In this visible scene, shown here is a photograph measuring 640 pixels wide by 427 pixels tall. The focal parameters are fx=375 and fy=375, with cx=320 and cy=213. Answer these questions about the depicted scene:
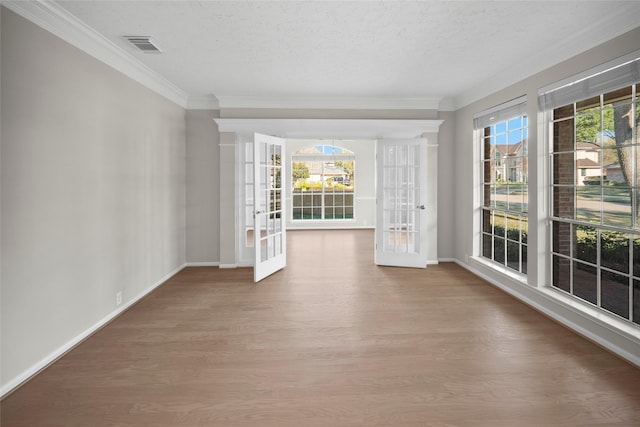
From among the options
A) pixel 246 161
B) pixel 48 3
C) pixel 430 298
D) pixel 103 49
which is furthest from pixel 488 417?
pixel 246 161

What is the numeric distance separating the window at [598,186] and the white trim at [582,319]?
0.18 m

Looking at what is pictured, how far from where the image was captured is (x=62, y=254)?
2930 mm

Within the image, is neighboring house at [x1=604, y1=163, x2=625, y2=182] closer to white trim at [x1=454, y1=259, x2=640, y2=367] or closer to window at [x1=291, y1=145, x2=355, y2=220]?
white trim at [x1=454, y1=259, x2=640, y2=367]

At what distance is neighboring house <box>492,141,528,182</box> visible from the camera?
4.46 meters

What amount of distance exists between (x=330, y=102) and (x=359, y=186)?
5513mm

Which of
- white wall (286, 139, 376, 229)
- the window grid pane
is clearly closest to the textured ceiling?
white wall (286, 139, 376, 229)

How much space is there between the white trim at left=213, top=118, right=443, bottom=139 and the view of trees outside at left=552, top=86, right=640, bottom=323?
2.31 metres

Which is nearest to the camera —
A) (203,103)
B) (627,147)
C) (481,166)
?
(627,147)

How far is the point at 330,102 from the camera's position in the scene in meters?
5.83

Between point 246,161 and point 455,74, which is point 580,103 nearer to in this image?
point 455,74

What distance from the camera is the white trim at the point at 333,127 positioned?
5777 mm

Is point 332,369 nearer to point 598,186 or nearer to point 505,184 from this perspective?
point 598,186

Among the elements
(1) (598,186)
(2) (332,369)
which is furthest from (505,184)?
(2) (332,369)

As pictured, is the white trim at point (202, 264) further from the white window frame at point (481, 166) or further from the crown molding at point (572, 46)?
the crown molding at point (572, 46)
